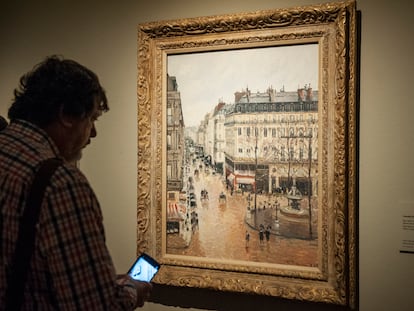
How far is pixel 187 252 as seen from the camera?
169 cm

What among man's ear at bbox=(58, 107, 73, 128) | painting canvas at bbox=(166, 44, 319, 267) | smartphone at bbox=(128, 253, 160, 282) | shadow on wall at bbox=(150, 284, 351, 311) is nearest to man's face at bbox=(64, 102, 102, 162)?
man's ear at bbox=(58, 107, 73, 128)

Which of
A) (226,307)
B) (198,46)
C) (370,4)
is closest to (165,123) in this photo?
(198,46)

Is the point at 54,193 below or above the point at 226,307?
above

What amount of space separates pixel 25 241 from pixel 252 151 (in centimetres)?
94

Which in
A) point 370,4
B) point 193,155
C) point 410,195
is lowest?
point 410,195

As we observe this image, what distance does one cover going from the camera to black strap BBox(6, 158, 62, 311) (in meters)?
0.83

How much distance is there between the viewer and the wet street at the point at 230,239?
1.54 metres

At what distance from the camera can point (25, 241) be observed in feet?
2.73

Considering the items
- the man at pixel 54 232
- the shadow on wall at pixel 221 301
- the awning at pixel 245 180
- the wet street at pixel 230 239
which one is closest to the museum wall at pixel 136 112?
the shadow on wall at pixel 221 301

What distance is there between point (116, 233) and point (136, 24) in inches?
34.9

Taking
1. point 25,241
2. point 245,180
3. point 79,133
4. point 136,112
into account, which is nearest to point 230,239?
point 245,180

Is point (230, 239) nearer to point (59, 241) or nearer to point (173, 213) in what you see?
point (173, 213)

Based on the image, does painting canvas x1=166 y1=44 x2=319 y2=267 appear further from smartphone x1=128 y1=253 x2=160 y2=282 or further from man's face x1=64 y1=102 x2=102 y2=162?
man's face x1=64 y1=102 x2=102 y2=162

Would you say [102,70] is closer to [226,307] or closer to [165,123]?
[165,123]
